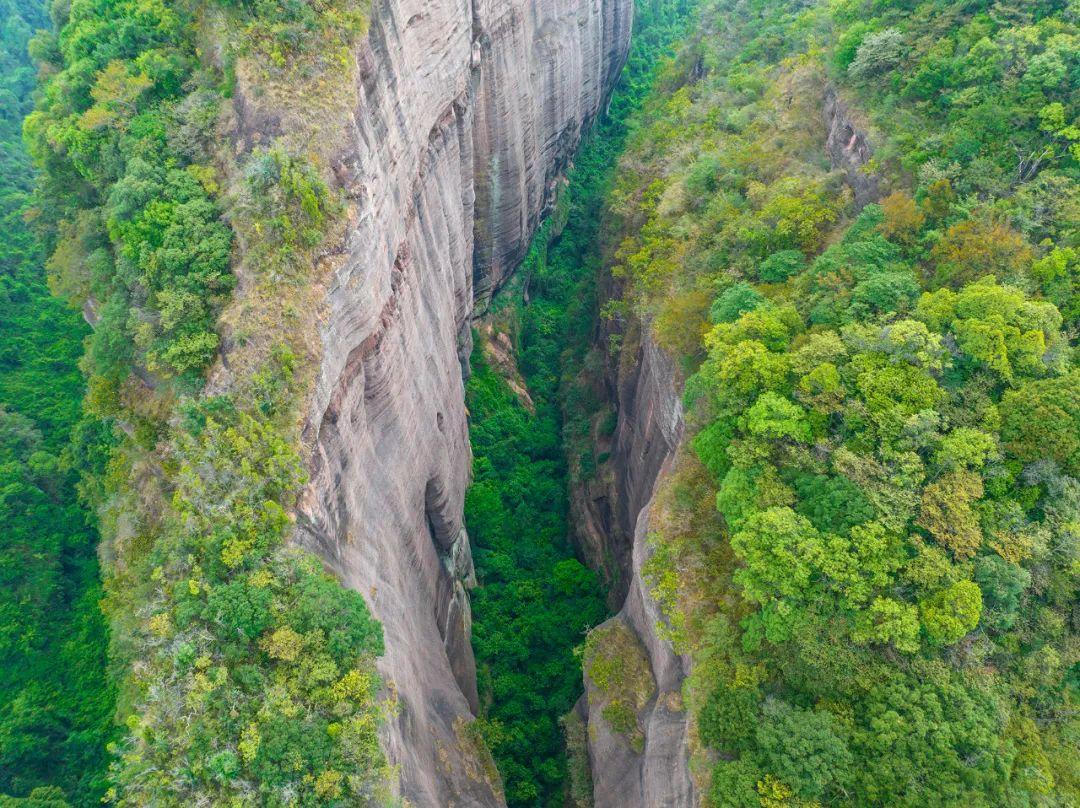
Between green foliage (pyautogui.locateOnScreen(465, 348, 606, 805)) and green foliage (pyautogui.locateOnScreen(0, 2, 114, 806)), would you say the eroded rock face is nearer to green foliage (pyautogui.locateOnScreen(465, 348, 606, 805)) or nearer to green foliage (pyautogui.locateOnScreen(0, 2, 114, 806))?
green foliage (pyautogui.locateOnScreen(465, 348, 606, 805))

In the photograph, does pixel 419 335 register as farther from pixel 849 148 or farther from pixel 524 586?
pixel 849 148

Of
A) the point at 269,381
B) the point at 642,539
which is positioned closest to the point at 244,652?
the point at 269,381

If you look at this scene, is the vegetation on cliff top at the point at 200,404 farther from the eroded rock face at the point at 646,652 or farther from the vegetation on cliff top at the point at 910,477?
the vegetation on cliff top at the point at 910,477

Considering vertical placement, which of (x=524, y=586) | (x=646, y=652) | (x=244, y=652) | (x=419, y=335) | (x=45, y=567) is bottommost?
(x=524, y=586)

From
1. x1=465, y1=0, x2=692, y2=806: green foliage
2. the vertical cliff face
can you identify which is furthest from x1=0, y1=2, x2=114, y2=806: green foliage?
x1=465, y1=0, x2=692, y2=806: green foliage

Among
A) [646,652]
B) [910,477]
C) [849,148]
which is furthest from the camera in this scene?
[849,148]

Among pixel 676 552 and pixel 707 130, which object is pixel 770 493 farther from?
pixel 707 130

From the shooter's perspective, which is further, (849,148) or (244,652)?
(849,148)
